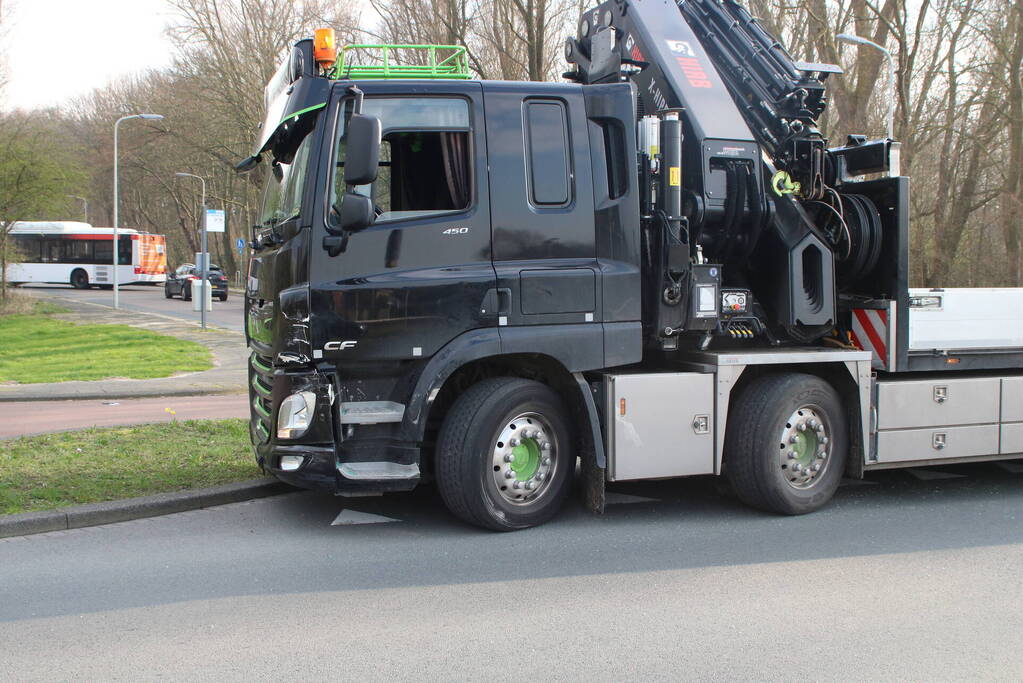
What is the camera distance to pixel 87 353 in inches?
742

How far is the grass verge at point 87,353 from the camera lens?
1573 centimetres

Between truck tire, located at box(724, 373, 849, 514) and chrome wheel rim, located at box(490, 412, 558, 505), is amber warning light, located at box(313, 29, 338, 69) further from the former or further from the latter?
truck tire, located at box(724, 373, 849, 514)

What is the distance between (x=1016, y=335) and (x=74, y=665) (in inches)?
261

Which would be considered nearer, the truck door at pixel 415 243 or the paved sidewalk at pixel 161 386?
the truck door at pixel 415 243

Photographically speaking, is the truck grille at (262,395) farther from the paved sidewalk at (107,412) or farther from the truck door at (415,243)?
the paved sidewalk at (107,412)

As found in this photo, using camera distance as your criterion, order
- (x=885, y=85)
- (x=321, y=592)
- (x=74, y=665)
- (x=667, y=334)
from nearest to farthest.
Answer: (x=74, y=665), (x=321, y=592), (x=667, y=334), (x=885, y=85)

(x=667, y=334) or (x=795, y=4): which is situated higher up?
(x=795, y=4)

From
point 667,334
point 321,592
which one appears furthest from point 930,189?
point 321,592

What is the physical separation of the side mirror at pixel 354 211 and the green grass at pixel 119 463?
8.20 feet

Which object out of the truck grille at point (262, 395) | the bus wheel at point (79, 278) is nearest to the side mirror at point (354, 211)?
the truck grille at point (262, 395)

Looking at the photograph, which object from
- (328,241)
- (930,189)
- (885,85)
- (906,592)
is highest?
(885,85)

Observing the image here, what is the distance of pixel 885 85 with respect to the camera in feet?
88.4

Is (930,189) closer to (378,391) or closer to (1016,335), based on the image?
(1016,335)

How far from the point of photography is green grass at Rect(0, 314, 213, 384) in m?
15.7
